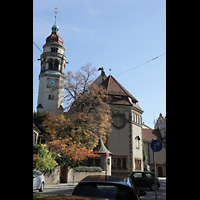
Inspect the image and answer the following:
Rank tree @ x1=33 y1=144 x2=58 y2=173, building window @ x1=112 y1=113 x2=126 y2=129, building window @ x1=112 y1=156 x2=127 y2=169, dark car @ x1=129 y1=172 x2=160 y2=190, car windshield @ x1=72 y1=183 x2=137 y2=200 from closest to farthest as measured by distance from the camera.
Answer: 1. car windshield @ x1=72 y1=183 x2=137 y2=200
2. dark car @ x1=129 y1=172 x2=160 y2=190
3. tree @ x1=33 y1=144 x2=58 y2=173
4. building window @ x1=112 y1=156 x2=127 y2=169
5. building window @ x1=112 y1=113 x2=126 y2=129

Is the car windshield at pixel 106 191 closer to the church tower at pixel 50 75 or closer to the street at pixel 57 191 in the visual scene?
the street at pixel 57 191

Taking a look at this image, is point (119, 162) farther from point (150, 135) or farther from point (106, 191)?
point (106, 191)

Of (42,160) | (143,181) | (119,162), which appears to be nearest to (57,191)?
(42,160)

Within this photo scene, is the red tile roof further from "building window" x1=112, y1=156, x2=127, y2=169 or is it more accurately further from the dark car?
the dark car

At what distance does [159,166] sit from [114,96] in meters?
24.7

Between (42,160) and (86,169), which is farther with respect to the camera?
(86,169)

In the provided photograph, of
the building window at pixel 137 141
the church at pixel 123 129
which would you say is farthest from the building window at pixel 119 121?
the building window at pixel 137 141

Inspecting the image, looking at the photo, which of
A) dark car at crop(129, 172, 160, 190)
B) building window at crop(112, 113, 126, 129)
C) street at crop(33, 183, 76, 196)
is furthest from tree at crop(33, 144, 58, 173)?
building window at crop(112, 113, 126, 129)

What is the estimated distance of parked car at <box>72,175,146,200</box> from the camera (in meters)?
4.51

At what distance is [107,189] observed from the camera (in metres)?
4.71

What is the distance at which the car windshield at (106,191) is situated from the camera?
4492mm

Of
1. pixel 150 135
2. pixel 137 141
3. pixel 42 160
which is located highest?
pixel 150 135

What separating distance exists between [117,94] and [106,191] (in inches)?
1445
